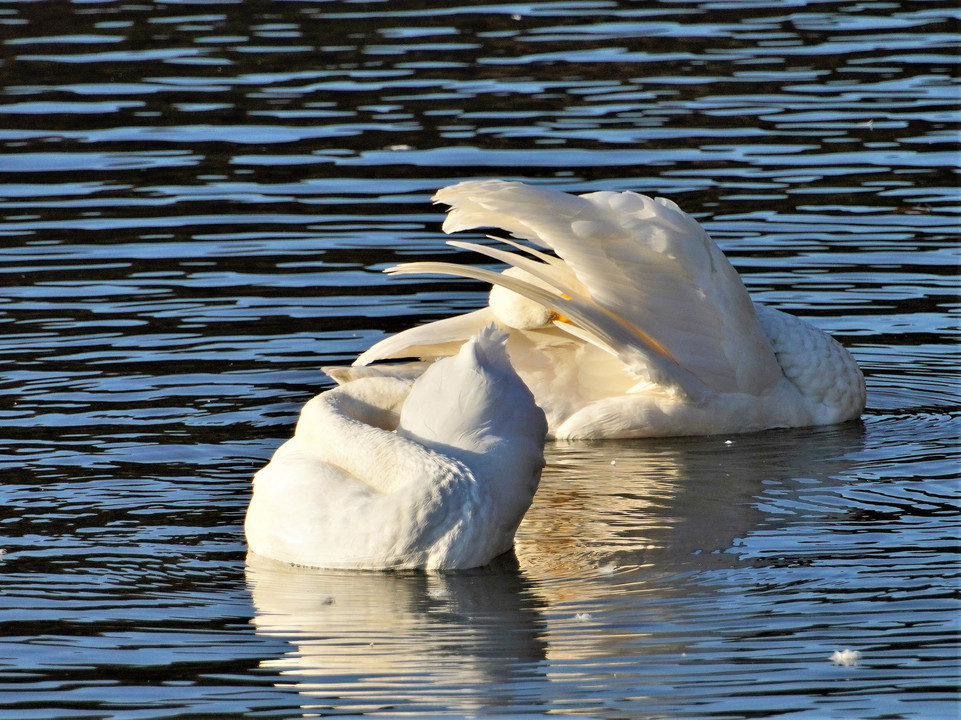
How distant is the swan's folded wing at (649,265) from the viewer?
26.3 feet

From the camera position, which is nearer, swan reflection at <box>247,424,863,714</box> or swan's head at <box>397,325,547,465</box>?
swan reflection at <box>247,424,863,714</box>

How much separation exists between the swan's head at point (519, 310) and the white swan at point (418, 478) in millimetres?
1669

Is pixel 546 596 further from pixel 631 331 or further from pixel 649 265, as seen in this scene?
pixel 649 265

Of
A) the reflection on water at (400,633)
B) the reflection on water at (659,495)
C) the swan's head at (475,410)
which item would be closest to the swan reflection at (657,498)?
the reflection on water at (659,495)

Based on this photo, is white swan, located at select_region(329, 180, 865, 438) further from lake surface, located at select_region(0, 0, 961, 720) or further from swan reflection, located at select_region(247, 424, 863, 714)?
swan reflection, located at select_region(247, 424, 863, 714)

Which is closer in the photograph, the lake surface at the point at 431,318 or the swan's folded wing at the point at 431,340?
the lake surface at the point at 431,318

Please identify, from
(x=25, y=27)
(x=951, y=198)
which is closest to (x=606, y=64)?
(x=951, y=198)

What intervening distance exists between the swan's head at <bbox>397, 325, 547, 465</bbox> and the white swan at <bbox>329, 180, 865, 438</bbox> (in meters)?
1.43

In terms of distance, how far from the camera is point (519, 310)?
8.27 m

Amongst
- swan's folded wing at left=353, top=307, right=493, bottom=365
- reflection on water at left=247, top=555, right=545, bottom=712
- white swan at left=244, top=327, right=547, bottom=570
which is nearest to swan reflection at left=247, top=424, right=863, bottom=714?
reflection on water at left=247, top=555, right=545, bottom=712

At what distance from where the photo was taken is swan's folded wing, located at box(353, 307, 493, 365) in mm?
8258

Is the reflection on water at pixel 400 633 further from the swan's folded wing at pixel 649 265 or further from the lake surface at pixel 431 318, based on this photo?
the swan's folded wing at pixel 649 265

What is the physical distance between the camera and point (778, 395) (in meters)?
8.48

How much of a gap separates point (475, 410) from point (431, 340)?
A: 2.08 m
